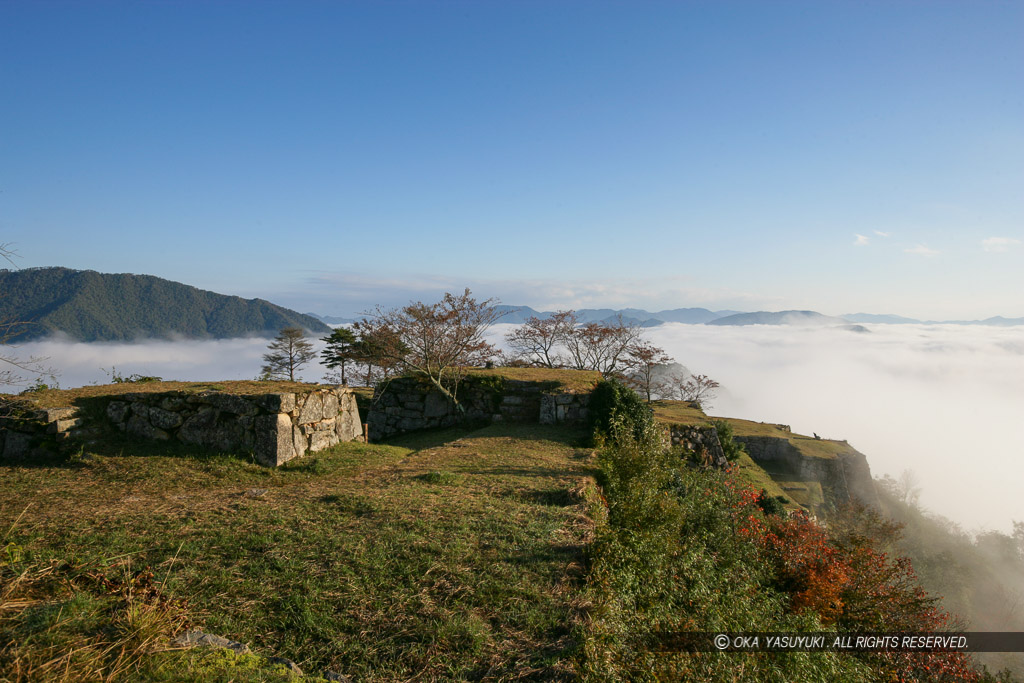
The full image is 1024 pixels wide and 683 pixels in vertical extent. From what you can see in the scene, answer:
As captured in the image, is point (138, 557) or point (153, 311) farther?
point (153, 311)

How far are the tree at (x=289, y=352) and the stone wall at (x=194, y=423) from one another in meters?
35.7

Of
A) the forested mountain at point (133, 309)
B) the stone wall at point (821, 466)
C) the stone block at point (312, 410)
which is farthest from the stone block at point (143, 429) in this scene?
the forested mountain at point (133, 309)

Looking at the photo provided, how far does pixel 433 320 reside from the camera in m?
16.0

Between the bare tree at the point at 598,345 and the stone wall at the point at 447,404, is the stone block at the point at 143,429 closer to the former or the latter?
the stone wall at the point at 447,404

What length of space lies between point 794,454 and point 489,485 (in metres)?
32.7

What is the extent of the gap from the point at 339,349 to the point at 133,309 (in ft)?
321

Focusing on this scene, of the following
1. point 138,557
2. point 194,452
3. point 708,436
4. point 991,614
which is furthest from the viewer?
point 991,614

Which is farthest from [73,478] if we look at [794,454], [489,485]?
[794,454]

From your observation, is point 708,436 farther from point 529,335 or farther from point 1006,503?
point 1006,503

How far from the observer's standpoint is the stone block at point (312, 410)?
419 inches

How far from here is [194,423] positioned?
1011 centimetres

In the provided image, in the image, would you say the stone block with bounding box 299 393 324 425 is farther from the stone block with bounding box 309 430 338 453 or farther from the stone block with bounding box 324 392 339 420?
the stone block with bounding box 309 430 338 453

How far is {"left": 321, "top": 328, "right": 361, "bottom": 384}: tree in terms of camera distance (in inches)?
1246

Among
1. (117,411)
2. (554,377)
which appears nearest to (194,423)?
(117,411)
